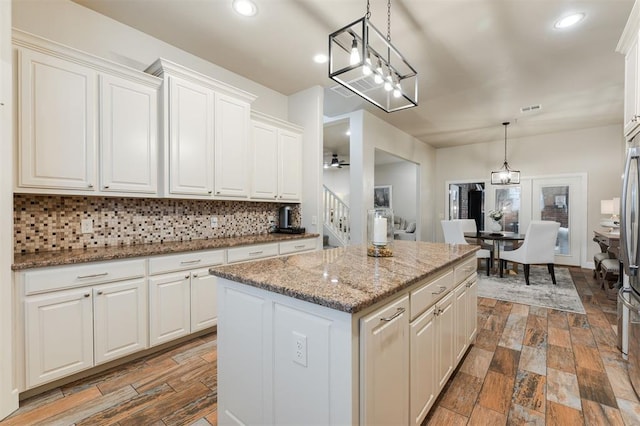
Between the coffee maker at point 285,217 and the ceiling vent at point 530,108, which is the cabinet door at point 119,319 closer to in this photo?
the coffee maker at point 285,217

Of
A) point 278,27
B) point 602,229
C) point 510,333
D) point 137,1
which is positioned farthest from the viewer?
point 602,229

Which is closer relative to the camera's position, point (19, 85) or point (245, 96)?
point (19, 85)

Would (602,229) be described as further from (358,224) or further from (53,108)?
(53,108)

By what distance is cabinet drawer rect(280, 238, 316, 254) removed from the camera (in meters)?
3.53

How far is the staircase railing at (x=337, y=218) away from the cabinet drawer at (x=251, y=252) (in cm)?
230

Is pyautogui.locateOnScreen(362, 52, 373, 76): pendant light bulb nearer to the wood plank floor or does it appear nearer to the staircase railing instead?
the wood plank floor

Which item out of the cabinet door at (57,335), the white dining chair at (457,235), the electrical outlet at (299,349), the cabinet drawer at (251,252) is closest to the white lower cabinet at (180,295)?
the cabinet drawer at (251,252)

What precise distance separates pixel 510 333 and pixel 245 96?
144 inches

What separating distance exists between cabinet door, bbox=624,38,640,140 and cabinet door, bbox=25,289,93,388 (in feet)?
13.3

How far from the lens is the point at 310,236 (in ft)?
12.5

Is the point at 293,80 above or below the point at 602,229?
above

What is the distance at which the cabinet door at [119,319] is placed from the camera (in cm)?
214

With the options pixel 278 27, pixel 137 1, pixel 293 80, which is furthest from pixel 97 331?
pixel 293 80

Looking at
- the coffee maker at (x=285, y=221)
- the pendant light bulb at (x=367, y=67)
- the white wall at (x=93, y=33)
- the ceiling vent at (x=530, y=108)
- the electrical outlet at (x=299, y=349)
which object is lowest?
the electrical outlet at (x=299, y=349)
